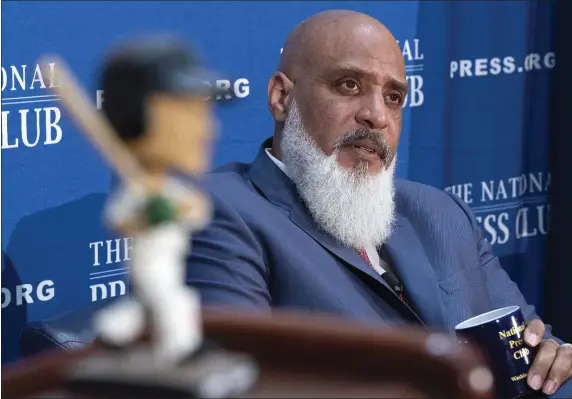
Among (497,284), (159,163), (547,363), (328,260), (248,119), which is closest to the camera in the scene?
(159,163)

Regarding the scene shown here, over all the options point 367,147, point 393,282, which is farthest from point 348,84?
point 393,282

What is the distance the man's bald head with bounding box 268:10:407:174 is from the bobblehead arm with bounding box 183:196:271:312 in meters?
0.29

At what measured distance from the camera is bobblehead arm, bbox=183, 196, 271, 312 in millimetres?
1102

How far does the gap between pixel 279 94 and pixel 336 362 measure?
1314 millimetres

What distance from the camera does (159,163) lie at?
423mm

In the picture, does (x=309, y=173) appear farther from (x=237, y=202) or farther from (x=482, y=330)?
(x=482, y=330)

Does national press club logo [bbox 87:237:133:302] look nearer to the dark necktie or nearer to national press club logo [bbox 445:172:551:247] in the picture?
the dark necktie

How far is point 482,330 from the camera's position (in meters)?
1.08

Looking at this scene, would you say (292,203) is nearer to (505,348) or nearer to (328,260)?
(328,260)

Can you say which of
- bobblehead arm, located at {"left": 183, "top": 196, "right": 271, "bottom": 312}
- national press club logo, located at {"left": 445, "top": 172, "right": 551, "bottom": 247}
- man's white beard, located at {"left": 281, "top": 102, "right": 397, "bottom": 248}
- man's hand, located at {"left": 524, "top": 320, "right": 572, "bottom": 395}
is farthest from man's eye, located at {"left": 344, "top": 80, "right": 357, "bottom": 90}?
national press club logo, located at {"left": 445, "top": 172, "right": 551, "bottom": 247}

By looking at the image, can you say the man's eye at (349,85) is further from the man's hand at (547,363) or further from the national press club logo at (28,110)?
the man's hand at (547,363)

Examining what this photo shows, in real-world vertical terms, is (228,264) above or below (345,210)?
below

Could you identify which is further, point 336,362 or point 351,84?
point 351,84

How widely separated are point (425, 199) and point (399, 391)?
58.4 inches
